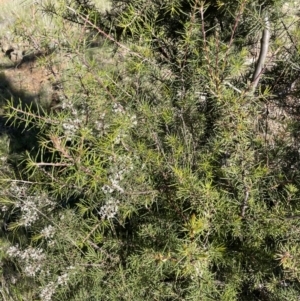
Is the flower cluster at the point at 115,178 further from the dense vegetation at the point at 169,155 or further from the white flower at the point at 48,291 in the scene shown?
the white flower at the point at 48,291

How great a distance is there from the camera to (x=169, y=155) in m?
2.03

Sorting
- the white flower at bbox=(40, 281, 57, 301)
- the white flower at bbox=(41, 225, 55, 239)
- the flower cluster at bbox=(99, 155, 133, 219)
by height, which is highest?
the flower cluster at bbox=(99, 155, 133, 219)

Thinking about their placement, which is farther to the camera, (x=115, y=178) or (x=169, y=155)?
(x=169, y=155)

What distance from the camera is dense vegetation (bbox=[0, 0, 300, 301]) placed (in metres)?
1.70

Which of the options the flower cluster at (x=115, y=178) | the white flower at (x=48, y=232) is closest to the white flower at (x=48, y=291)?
the white flower at (x=48, y=232)

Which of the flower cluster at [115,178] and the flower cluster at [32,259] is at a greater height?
the flower cluster at [115,178]

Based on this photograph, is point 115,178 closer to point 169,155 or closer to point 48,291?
point 169,155

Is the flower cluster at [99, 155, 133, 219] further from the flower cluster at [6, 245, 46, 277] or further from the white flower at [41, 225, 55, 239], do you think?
the flower cluster at [6, 245, 46, 277]

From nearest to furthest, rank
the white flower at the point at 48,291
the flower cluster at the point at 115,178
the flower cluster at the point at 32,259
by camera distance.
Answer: the flower cluster at the point at 115,178 < the white flower at the point at 48,291 < the flower cluster at the point at 32,259

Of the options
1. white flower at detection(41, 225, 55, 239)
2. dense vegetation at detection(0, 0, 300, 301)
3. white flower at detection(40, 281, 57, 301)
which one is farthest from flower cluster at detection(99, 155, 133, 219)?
white flower at detection(40, 281, 57, 301)

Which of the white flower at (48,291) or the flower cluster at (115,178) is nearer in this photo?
the flower cluster at (115,178)

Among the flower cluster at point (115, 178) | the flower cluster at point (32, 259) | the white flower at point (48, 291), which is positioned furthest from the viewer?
the flower cluster at point (32, 259)

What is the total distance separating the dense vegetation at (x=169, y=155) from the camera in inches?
66.8

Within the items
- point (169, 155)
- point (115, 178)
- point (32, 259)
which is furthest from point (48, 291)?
point (169, 155)
